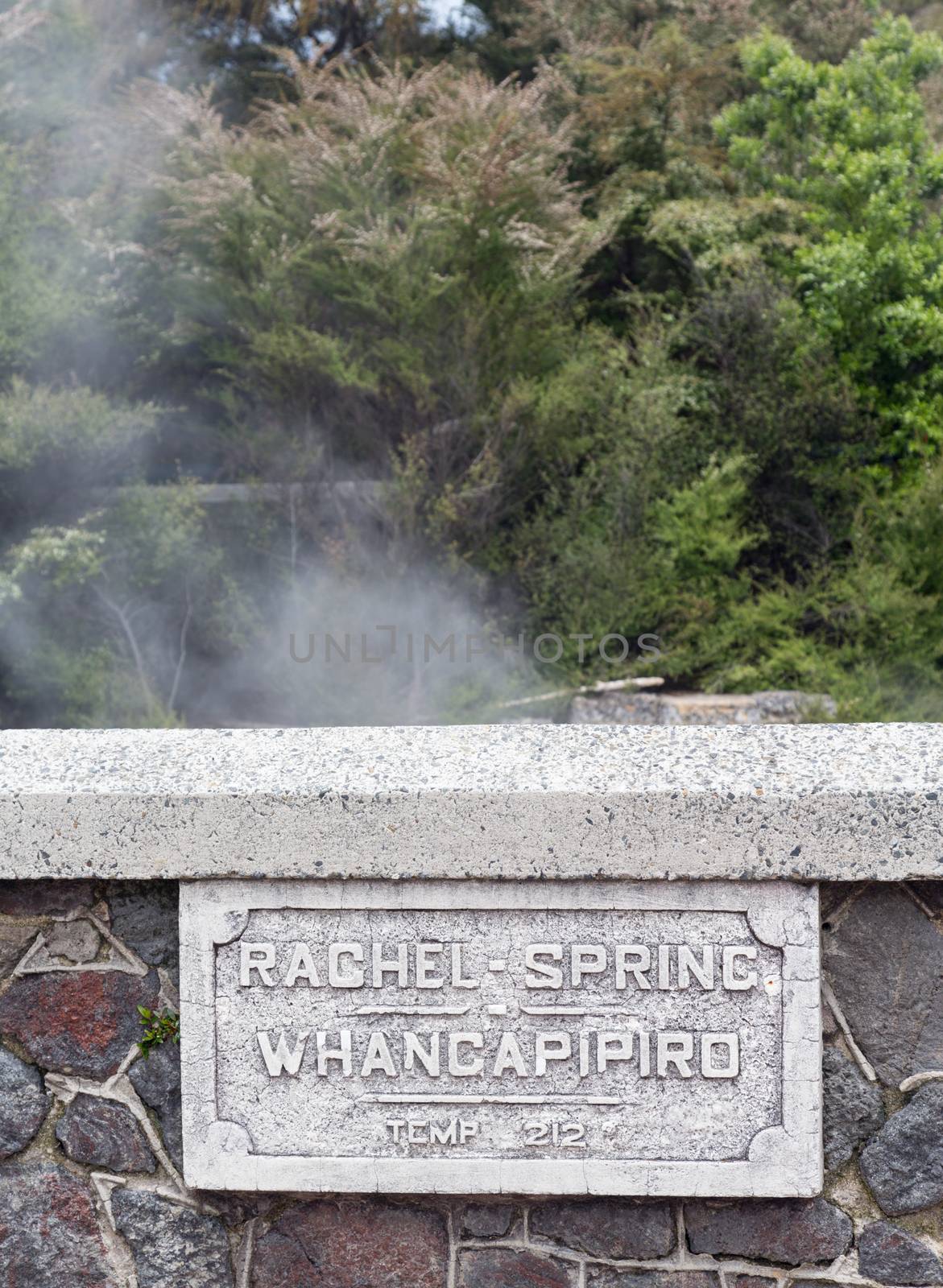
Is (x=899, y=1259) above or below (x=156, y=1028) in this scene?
below

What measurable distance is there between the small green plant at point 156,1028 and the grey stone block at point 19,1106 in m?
0.18

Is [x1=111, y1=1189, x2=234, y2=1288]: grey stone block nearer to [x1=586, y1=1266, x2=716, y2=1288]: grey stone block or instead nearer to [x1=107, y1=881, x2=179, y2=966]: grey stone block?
[x1=107, y1=881, x2=179, y2=966]: grey stone block

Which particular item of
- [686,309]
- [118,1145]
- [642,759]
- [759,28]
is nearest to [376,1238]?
[118,1145]

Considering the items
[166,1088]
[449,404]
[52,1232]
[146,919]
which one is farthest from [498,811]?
[449,404]

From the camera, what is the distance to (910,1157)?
60.6 inches

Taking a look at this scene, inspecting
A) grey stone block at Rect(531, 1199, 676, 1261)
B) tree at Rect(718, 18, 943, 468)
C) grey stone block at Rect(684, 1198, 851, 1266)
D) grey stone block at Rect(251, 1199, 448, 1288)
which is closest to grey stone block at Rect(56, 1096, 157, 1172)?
grey stone block at Rect(251, 1199, 448, 1288)

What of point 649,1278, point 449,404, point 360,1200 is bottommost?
point 649,1278

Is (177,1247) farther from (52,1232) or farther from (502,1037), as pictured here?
(502,1037)

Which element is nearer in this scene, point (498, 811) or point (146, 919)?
point (498, 811)

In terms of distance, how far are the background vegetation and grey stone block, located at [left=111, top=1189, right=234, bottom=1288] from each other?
5582 mm

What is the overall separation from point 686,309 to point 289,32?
646cm

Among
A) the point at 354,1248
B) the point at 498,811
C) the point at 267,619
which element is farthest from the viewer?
the point at 267,619

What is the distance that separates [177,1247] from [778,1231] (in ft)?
2.99

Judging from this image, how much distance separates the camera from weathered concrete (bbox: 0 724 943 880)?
1.49 meters
